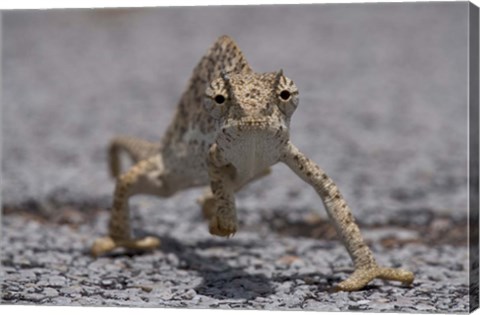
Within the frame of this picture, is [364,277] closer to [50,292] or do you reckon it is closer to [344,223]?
[344,223]

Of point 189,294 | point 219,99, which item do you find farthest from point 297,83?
point 219,99

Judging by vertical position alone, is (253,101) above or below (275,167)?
below

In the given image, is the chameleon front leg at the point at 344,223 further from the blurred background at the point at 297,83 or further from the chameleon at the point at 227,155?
the blurred background at the point at 297,83

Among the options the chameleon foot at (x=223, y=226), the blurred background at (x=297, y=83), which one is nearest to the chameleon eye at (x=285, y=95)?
the chameleon foot at (x=223, y=226)

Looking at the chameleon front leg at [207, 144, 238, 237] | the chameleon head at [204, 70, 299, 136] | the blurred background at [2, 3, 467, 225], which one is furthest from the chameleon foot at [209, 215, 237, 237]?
the blurred background at [2, 3, 467, 225]

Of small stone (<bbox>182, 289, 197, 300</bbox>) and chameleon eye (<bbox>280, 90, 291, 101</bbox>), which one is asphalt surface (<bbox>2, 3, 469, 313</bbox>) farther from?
chameleon eye (<bbox>280, 90, 291, 101</bbox>)

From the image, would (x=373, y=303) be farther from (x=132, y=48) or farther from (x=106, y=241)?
(x=132, y=48)

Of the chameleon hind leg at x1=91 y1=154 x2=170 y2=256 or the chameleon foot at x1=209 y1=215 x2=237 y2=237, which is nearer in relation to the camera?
the chameleon foot at x1=209 y1=215 x2=237 y2=237
